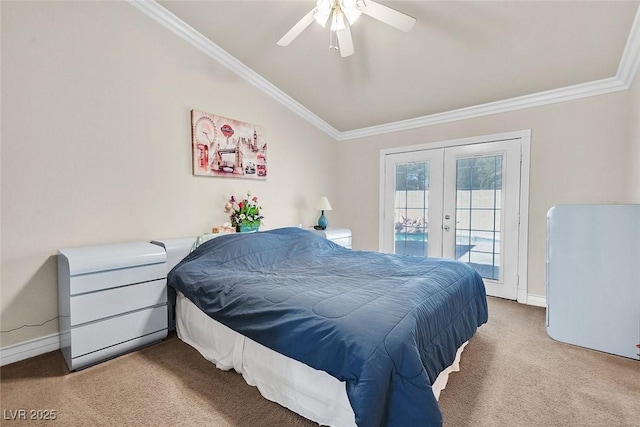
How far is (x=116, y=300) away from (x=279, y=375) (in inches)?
55.0

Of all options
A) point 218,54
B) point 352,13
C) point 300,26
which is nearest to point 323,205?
point 218,54

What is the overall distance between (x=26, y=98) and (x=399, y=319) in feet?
9.84

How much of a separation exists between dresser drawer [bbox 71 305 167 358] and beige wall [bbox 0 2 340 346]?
588 millimetres

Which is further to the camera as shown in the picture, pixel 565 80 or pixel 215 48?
pixel 215 48

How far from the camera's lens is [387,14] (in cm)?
207

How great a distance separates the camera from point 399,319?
55.9 inches

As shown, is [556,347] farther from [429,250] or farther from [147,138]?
[147,138]

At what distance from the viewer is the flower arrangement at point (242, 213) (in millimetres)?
3439

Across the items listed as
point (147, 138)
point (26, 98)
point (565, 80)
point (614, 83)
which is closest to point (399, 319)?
point (147, 138)

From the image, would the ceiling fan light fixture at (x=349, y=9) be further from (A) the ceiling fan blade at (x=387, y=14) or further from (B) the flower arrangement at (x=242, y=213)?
(B) the flower arrangement at (x=242, y=213)

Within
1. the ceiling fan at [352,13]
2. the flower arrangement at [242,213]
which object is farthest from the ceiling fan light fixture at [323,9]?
the flower arrangement at [242,213]

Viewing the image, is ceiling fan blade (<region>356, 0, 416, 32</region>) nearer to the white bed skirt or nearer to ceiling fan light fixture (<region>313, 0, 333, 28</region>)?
ceiling fan light fixture (<region>313, 0, 333, 28</region>)

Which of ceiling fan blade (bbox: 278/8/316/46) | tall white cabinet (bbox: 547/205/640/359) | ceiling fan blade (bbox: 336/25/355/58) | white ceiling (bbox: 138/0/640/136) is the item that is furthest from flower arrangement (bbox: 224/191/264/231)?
tall white cabinet (bbox: 547/205/640/359)

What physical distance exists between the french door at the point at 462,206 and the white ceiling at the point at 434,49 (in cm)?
65
